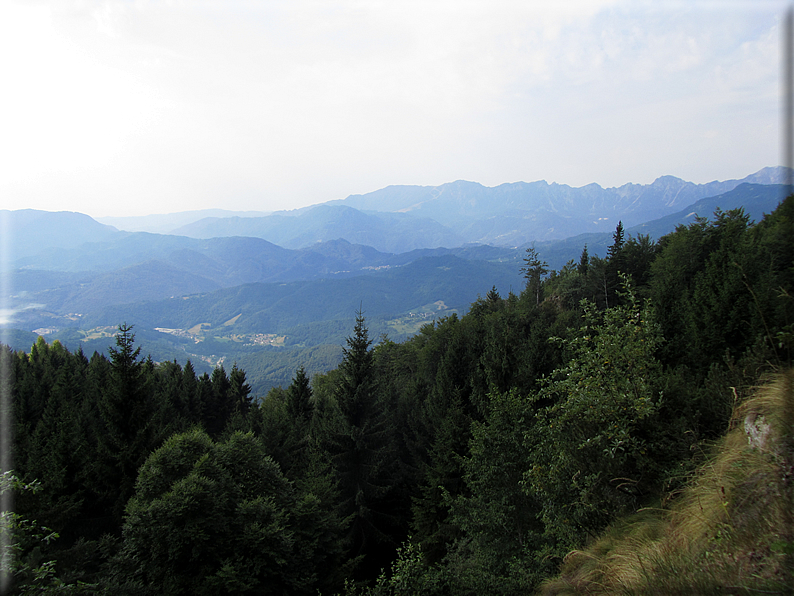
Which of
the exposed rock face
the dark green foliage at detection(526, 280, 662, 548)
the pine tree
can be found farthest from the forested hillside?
the pine tree

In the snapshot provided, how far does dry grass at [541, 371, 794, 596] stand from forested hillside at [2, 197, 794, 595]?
0.08m

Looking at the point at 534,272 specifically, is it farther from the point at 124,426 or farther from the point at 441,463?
the point at 124,426

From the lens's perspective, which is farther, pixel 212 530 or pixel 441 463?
pixel 441 463

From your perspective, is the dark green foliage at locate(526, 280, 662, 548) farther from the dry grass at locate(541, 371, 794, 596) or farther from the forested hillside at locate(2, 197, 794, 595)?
the dry grass at locate(541, 371, 794, 596)

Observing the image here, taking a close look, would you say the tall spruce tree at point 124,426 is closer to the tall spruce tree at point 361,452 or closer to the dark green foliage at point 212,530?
the dark green foliage at point 212,530

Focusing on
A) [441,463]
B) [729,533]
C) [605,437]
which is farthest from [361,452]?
[729,533]

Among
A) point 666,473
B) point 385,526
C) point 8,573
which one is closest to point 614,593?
point 666,473

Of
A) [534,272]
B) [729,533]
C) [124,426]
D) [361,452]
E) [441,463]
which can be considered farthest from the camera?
[534,272]

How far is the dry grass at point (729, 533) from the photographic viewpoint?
3.40m

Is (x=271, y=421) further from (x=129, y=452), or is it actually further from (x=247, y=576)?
(x=247, y=576)

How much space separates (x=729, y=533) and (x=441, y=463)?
53.2ft

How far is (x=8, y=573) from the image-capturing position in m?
6.67

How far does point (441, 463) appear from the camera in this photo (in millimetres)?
19141

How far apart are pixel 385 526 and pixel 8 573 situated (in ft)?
61.8
